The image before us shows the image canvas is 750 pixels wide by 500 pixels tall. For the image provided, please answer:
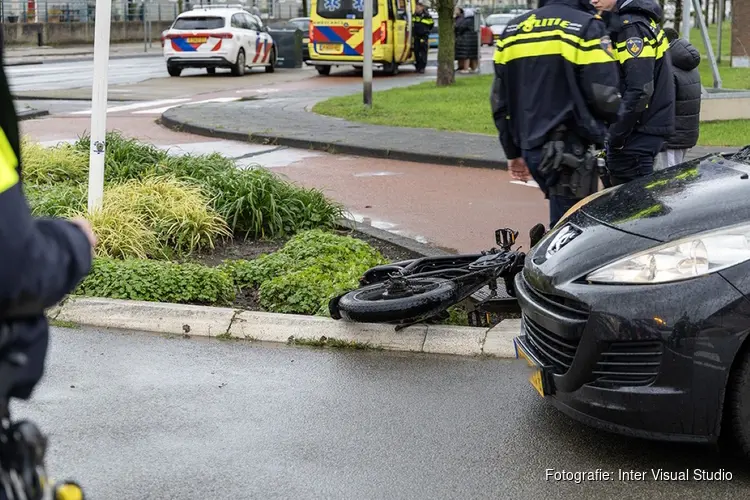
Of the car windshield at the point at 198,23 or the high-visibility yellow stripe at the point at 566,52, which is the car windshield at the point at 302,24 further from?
the high-visibility yellow stripe at the point at 566,52

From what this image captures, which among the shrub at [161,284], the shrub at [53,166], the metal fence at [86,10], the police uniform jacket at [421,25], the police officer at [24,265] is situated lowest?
the shrub at [161,284]

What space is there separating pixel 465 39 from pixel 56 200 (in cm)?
2269

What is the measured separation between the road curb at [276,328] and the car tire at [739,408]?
174 cm

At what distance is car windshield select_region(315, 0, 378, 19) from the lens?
29.2 meters

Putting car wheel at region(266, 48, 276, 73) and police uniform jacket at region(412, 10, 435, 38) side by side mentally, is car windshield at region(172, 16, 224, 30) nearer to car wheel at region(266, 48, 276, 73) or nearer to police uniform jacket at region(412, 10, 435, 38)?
car wheel at region(266, 48, 276, 73)

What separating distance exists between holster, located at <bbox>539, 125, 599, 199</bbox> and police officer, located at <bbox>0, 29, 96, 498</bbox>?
3.86 m

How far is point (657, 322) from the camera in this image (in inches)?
159

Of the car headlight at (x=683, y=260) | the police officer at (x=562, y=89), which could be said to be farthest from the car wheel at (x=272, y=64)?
the car headlight at (x=683, y=260)

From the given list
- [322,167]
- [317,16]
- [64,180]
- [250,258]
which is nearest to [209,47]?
[317,16]

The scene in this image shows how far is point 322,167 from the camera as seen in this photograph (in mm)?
13023

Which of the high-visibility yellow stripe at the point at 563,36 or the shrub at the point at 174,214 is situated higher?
the high-visibility yellow stripe at the point at 563,36

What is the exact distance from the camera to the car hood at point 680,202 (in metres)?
4.31

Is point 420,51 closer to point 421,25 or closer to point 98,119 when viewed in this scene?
point 421,25

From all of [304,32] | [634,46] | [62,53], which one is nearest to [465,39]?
[304,32]
